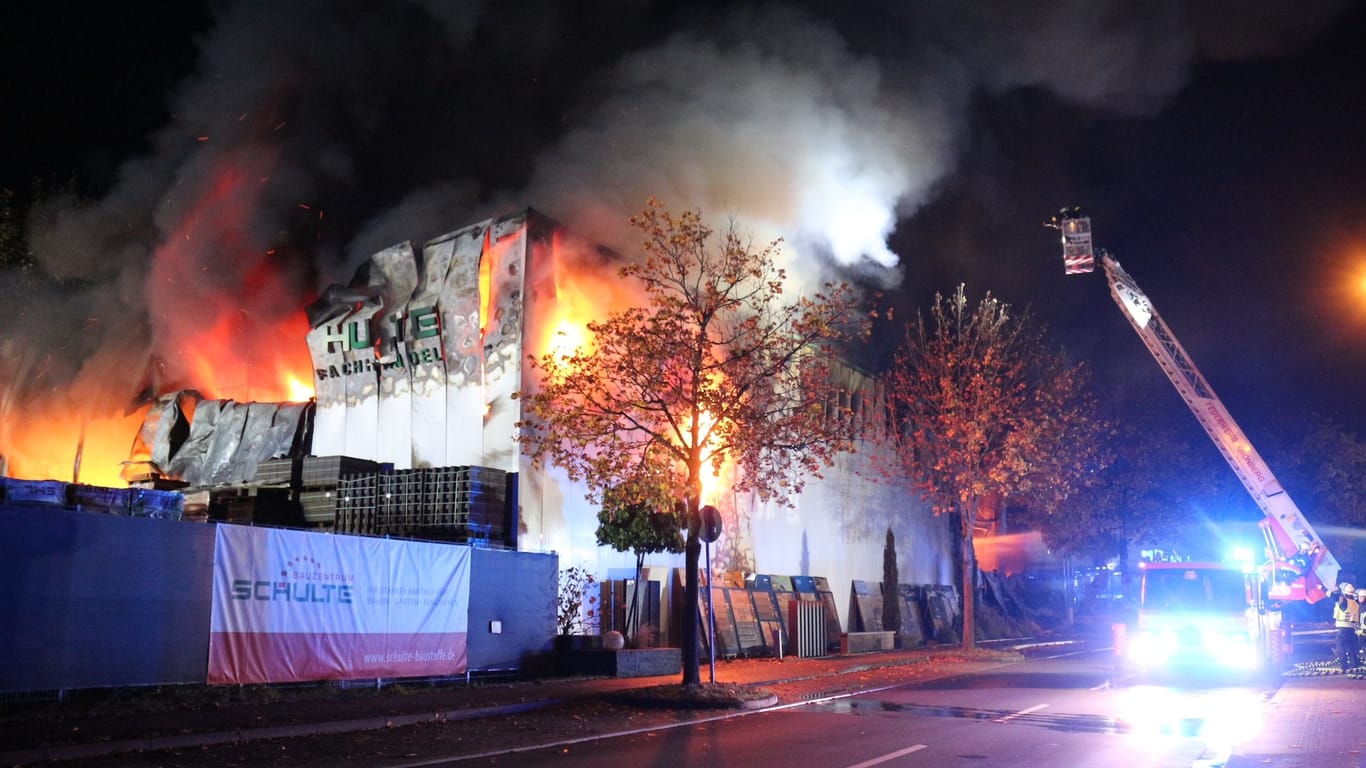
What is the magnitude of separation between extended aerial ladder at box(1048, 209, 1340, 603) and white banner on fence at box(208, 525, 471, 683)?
66.7 ft

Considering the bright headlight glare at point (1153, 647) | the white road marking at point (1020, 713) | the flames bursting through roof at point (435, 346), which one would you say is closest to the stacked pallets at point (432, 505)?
the flames bursting through roof at point (435, 346)

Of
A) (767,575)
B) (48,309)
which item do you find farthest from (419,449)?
(48,309)

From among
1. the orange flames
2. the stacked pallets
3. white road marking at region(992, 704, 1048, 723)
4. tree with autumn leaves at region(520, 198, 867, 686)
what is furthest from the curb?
the orange flames

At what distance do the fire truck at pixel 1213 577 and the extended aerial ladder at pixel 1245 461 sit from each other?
0.09 ft

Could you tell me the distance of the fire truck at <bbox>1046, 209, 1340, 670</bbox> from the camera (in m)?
17.8

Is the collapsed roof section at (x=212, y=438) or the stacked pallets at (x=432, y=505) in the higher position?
the collapsed roof section at (x=212, y=438)

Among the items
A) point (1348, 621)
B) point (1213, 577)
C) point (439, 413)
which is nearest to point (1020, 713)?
point (1213, 577)

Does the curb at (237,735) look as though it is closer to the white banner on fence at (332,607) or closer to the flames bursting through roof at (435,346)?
the white banner on fence at (332,607)

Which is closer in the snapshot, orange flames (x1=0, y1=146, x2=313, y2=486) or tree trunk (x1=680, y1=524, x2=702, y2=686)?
tree trunk (x1=680, y1=524, x2=702, y2=686)

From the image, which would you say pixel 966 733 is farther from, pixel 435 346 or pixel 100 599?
pixel 435 346

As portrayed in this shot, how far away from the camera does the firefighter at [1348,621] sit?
907 inches

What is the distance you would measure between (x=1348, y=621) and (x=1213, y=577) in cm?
791

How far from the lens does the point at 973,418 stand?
87.5ft

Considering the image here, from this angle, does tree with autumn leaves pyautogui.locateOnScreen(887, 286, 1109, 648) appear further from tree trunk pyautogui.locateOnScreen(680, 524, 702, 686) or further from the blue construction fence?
the blue construction fence
